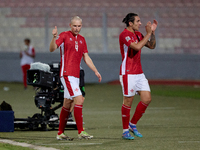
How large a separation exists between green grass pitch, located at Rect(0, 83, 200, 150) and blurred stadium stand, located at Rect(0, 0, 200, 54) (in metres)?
7.48

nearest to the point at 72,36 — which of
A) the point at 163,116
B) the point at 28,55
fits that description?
the point at 163,116

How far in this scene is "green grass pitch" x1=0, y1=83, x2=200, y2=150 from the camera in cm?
718

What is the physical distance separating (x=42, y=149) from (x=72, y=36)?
1917 mm

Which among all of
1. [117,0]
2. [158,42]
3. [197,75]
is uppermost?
[117,0]

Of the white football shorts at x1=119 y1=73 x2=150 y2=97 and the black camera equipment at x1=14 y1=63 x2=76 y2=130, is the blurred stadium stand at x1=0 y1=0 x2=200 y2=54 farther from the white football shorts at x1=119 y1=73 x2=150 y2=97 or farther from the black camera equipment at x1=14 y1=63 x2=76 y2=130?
the white football shorts at x1=119 y1=73 x2=150 y2=97

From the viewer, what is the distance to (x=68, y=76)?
7613mm

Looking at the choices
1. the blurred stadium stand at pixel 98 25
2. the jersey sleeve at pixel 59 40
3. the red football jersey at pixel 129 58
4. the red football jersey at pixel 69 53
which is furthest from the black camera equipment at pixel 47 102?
the blurred stadium stand at pixel 98 25

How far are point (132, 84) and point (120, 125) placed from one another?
7.16 feet

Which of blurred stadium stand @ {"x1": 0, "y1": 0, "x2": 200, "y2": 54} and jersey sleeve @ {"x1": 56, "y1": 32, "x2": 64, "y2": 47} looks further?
blurred stadium stand @ {"x1": 0, "y1": 0, "x2": 200, "y2": 54}

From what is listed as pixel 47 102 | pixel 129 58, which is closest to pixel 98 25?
pixel 47 102

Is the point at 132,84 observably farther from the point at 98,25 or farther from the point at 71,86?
the point at 98,25

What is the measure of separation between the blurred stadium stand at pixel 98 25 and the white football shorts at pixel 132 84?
16.4m

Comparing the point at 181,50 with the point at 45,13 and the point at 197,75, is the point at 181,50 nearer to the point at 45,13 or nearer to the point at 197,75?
the point at 197,75

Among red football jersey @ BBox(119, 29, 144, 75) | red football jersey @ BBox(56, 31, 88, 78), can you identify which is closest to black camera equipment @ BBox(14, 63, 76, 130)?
red football jersey @ BBox(56, 31, 88, 78)
